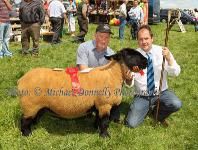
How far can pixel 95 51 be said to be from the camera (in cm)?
637

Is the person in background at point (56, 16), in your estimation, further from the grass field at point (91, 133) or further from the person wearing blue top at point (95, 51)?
the person wearing blue top at point (95, 51)

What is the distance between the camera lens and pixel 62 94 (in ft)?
18.0

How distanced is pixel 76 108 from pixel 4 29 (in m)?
7.54

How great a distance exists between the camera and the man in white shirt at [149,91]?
6.30m

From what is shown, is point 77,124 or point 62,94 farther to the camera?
point 77,124

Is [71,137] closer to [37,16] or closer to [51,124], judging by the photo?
[51,124]

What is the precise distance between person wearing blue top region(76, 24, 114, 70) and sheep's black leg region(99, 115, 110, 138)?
3.20ft

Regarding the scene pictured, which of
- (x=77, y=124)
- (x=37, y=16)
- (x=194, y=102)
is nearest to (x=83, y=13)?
(x=37, y=16)

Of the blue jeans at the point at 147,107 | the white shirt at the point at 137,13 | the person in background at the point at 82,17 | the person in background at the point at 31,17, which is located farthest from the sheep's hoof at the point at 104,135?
the white shirt at the point at 137,13

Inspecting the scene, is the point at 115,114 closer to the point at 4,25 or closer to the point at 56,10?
the point at 4,25

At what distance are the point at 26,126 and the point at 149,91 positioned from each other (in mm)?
2308

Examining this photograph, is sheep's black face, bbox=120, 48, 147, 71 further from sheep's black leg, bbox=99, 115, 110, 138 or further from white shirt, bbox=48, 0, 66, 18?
white shirt, bbox=48, 0, 66, 18

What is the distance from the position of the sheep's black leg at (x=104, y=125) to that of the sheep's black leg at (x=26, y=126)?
43.7 inches

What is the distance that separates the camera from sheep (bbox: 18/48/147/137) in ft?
17.9
